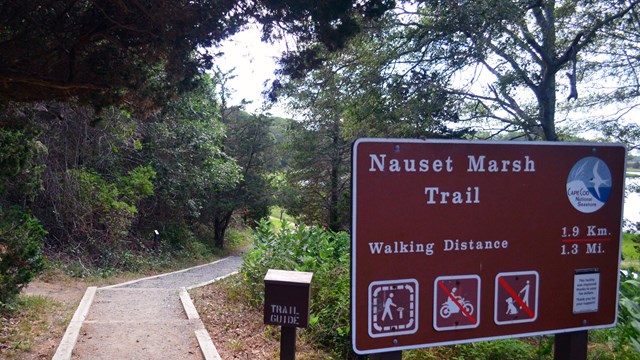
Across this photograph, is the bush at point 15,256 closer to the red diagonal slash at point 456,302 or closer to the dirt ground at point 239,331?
the dirt ground at point 239,331

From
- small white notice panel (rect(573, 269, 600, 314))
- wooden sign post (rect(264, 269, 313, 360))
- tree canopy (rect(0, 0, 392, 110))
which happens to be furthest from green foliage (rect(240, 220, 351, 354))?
small white notice panel (rect(573, 269, 600, 314))

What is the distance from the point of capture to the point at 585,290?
2.74 meters

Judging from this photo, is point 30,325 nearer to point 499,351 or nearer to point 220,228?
point 499,351

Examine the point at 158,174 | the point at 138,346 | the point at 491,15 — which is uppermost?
the point at 491,15

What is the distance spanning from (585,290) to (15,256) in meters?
7.80

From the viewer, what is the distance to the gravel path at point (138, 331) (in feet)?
20.4

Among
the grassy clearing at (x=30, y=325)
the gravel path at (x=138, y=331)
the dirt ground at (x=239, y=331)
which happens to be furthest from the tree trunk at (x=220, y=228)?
the grassy clearing at (x=30, y=325)

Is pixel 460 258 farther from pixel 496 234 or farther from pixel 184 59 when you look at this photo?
pixel 184 59

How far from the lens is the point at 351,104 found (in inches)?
505

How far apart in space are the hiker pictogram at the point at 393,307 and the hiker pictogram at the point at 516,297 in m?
0.46

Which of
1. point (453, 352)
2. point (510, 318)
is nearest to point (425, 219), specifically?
point (510, 318)

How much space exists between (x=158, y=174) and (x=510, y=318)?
20648 millimetres

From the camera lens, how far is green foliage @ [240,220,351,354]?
22.9ft

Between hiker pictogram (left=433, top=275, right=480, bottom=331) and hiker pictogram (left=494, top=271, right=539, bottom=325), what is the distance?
4.8 inches
